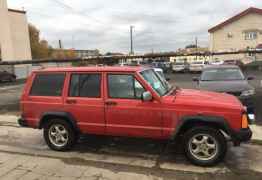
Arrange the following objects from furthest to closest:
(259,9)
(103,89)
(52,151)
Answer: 1. (259,9)
2. (52,151)
3. (103,89)

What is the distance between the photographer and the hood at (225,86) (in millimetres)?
7891

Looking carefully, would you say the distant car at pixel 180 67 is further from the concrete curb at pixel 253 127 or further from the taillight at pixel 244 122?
the taillight at pixel 244 122

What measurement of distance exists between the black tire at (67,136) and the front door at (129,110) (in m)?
0.84

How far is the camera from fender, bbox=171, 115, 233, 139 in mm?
4645

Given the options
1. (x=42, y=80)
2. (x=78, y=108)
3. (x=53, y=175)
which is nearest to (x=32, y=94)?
(x=42, y=80)

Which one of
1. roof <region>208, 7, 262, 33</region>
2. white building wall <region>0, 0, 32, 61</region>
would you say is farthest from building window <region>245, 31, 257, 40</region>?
white building wall <region>0, 0, 32, 61</region>

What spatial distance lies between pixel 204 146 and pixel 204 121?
0.46 metres

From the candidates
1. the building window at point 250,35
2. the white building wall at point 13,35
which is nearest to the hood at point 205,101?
the white building wall at point 13,35

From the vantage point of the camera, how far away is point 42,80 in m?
5.85

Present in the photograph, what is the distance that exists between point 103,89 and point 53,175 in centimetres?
182

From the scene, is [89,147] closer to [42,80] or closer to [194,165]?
[42,80]

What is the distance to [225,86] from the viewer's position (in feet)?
26.6

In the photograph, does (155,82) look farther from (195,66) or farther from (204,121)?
(195,66)

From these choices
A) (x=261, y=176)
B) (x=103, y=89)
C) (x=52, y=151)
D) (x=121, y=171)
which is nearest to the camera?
(x=261, y=176)
